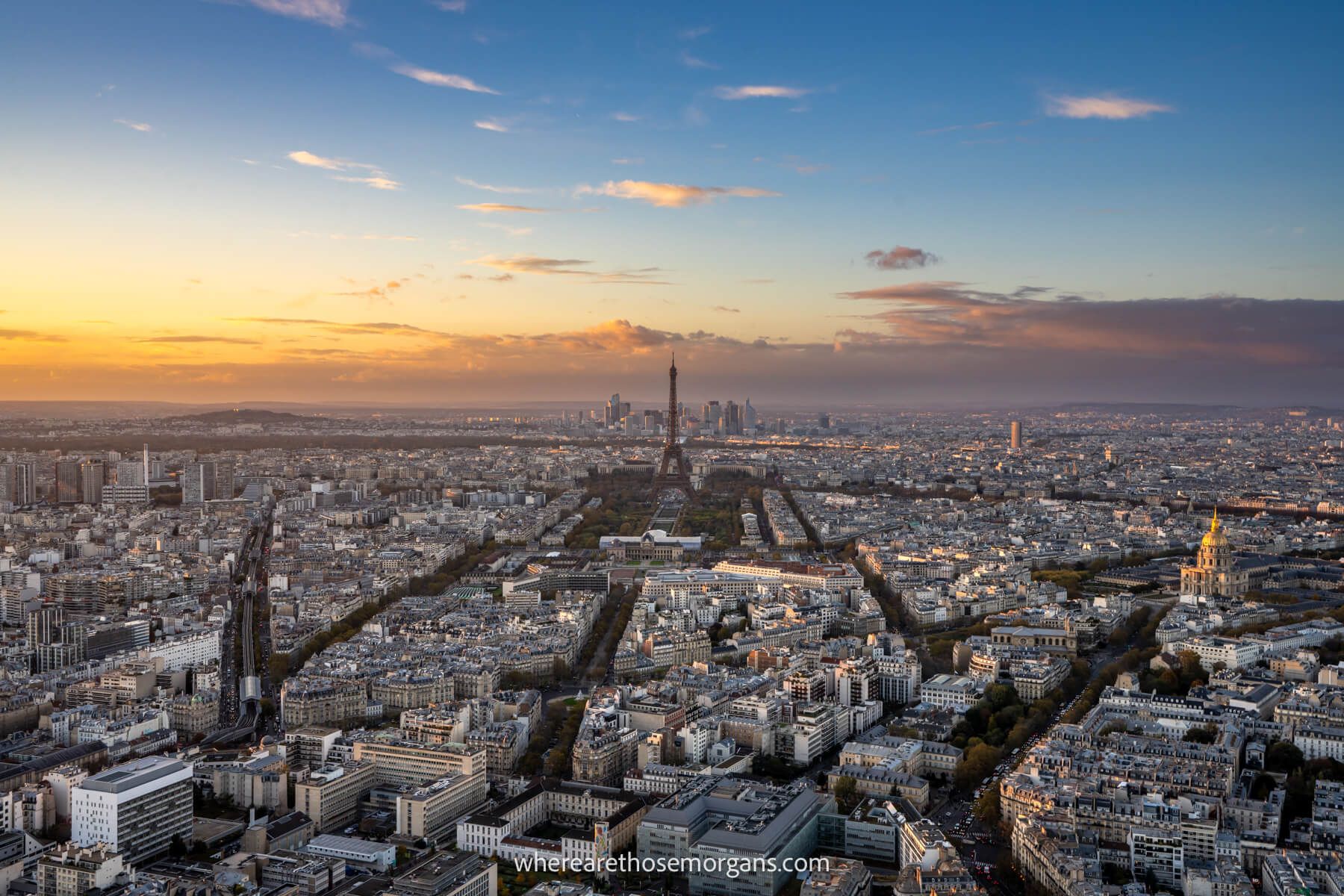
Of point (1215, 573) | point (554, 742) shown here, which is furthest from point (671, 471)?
point (554, 742)

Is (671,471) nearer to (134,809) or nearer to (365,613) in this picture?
(365,613)

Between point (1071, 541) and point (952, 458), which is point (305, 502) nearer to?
point (1071, 541)

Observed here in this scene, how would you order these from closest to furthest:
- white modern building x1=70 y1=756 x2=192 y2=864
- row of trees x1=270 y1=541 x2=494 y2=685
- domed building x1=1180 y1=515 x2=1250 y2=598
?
white modern building x1=70 y1=756 x2=192 y2=864
row of trees x1=270 y1=541 x2=494 y2=685
domed building x1=1180 y1=515 x2=1250 y2=598

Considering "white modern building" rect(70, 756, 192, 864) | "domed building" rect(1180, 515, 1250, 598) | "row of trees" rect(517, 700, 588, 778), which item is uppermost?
"domed building" rect(1180, 515, 1250, 598)

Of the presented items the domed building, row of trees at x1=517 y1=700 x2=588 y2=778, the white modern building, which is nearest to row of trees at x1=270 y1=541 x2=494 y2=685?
row of trees at x1=517 y1=700 x2=588 y2=778

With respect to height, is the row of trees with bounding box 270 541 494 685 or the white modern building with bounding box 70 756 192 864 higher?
the white modern building with bounding box 70 756 192 864

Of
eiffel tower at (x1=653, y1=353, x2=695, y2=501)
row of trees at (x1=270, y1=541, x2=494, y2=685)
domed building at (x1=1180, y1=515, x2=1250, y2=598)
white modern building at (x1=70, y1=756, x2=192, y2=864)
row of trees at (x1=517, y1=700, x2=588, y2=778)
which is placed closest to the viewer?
white modern building at (x1=70, y1=756, x2=192, y2=864)

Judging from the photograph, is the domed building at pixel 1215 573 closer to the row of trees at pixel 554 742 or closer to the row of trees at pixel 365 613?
the row of trees at pixel 554 742

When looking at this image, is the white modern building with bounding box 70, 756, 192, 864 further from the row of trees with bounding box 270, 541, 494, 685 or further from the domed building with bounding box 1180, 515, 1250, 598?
the domed building with bounding box 1180, 515, 1250, 598
